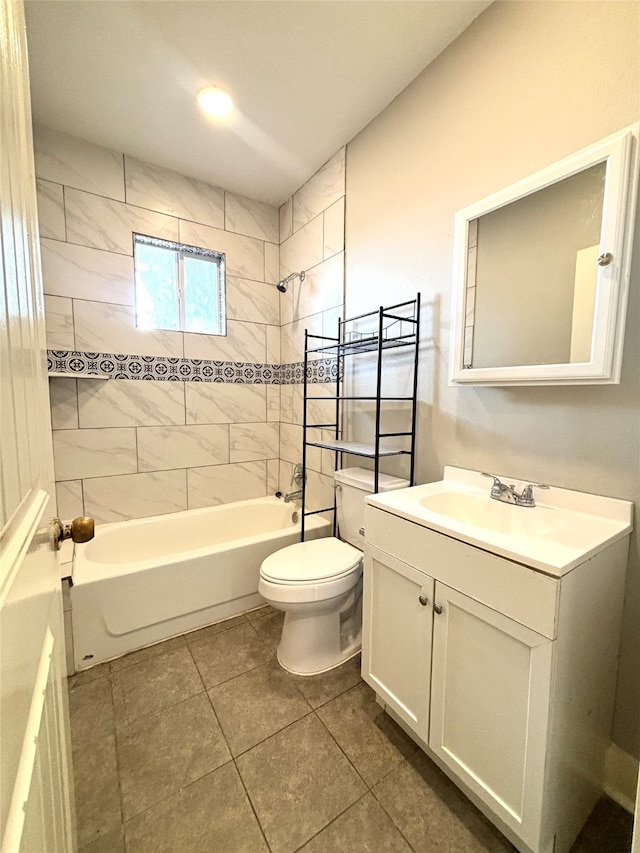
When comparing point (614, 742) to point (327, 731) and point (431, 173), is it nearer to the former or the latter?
point (327, 731)

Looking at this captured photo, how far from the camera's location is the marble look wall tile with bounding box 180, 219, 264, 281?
93.3 inches

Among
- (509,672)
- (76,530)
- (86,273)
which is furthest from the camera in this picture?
(86,273)

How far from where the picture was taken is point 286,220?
2.61 metres

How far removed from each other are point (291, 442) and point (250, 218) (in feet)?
5.49

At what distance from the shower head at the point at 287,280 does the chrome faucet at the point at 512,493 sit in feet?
6.08

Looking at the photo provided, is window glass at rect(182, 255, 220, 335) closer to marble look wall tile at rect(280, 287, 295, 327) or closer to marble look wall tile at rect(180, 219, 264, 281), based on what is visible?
marble look wall tile at rect(180, 219, 264, 281)

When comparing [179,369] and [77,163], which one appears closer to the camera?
[77,163]

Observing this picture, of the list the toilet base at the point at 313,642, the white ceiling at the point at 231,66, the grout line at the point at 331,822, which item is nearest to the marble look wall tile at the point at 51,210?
the white ceiling at the point at 231,66

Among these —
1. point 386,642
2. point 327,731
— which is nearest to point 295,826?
point 327,731

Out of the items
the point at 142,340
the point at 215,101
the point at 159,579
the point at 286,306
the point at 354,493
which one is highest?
the point at 215,101

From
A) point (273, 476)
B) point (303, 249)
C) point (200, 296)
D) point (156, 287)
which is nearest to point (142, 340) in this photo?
point (156, 287)

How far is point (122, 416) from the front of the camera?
223cm

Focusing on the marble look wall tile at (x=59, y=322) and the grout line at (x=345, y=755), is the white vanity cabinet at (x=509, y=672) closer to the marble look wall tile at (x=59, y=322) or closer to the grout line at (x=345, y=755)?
the grout line at (x=345, y=755)

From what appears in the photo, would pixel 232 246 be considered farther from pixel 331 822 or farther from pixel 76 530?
pixel 331 822
